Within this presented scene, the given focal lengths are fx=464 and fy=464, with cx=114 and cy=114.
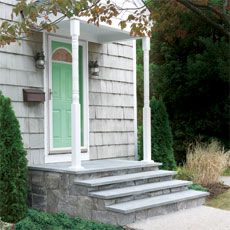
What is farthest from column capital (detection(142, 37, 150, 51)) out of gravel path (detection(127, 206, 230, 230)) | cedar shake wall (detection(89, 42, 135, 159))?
gravel path (detection(127, 206, 230, 230))

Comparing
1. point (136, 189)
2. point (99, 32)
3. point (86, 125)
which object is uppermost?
point (99, 32)

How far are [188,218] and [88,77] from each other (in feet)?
10.4

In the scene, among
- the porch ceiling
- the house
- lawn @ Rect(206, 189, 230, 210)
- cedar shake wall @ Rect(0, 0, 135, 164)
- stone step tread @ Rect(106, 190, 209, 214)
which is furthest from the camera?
lawn @ Rect(206, 189, 230, 210)

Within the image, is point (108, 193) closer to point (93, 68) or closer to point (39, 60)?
point (39, 60)

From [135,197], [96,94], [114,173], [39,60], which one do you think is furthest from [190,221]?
[39,60]

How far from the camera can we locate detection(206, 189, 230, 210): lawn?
7632mm

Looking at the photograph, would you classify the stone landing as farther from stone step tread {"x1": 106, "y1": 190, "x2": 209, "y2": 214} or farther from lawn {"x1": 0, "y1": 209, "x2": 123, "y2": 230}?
lawn {"x1": 0, "y1": 209, "x2": 123, "y2": 230}

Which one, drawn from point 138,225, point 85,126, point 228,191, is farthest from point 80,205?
point 228,191

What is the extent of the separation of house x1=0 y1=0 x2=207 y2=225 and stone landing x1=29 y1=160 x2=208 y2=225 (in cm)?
1

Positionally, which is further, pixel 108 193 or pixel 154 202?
pixel 154 202

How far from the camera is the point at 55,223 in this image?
20.0 ft

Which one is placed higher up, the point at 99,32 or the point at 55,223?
the point at 99,32

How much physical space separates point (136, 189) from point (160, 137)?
2658 mm

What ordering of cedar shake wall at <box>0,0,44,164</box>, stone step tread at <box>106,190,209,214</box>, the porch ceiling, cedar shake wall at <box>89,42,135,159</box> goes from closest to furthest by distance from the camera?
stone step tread at <box>106,190,209,214</box>, cedar shake wall at <box>0,0,44,164</box>, the porch ceiling, cedar shake wall at <box>89,42,135,159</box>
